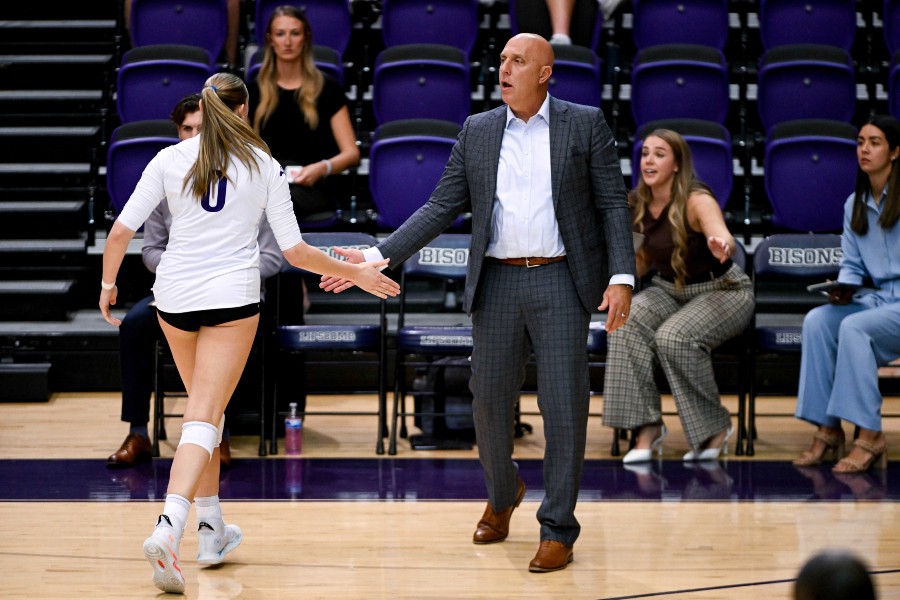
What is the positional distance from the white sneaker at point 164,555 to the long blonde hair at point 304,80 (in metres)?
3.61

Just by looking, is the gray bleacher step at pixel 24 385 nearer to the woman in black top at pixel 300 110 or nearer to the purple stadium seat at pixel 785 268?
the woman in black top at pixel 300 110

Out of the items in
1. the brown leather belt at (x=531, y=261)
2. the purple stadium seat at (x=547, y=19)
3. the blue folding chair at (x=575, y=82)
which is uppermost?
the purple stadium seat at (x=547, y=19)

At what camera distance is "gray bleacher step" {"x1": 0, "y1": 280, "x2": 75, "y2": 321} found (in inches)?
275

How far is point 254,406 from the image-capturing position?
6027 millimetres

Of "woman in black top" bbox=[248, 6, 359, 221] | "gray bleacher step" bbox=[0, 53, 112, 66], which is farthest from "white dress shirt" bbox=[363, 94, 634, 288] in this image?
"gray bleacher step" bbox=[0, 53, 112, 66]

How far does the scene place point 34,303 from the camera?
23.0 feet

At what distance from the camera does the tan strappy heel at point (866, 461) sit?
5.31 m

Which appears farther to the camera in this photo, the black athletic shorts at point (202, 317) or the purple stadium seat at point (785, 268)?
the purple stadium seat at point (785, 268)

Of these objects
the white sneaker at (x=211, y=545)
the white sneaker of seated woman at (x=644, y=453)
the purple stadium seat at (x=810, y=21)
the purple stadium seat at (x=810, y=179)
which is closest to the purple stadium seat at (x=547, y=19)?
the purple stadium seat at (x=810, y=21)

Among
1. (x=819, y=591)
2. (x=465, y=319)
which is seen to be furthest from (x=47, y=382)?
(x=819, y=591)

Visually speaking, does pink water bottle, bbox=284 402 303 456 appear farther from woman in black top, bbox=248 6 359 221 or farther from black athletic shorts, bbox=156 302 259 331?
black athletic shorts, bbox=156 302 259 331

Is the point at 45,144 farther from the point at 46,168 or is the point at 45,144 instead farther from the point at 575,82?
the point at 575,82

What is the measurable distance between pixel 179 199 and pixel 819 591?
2.84m

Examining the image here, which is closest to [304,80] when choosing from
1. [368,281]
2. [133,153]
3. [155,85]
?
[133,153]
